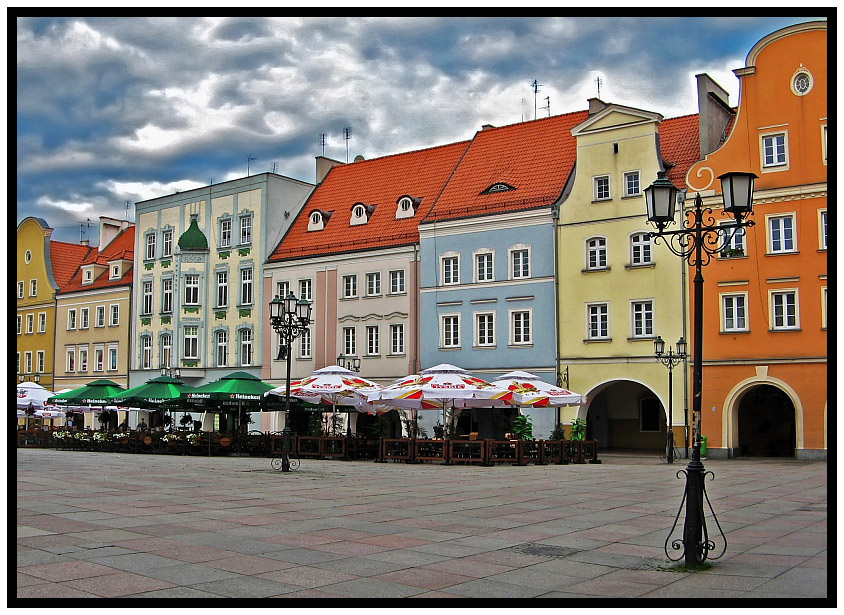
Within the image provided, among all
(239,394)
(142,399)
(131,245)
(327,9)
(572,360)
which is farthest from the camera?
(131,245)

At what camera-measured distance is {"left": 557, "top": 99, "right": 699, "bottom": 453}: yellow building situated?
36.8 meters

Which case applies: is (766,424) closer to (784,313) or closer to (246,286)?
(784,313)

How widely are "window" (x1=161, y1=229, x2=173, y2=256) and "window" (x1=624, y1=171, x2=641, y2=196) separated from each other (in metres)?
28.4

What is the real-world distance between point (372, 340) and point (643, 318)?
14189 millimetres

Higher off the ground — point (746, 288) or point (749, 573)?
point (746, 288)

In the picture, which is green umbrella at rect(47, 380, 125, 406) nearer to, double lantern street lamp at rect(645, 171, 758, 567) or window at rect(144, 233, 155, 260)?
window at rect(144, 233, 155, 260)

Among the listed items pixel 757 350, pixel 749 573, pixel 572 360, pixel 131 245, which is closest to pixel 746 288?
pixel 757 350

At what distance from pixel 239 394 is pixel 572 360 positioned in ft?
46.2

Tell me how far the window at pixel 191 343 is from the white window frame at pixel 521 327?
67.7 ft

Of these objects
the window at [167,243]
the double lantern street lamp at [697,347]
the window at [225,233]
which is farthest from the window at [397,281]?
the double lantern street lamp at [697,347]

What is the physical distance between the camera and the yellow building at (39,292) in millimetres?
62594

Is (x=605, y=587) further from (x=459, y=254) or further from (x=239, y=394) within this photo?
(x=459, y=254)

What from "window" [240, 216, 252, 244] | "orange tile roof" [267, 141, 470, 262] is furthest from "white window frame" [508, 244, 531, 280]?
"window" [240, 216, 252, 244]

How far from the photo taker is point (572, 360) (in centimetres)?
3888
